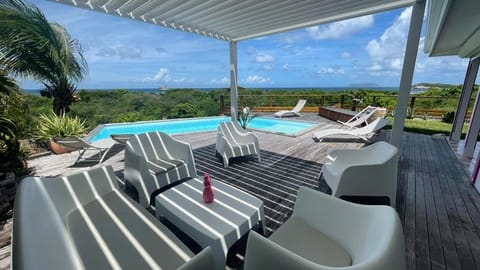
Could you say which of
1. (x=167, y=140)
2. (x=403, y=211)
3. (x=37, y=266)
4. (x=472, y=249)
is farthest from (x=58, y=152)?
(x=472, y=249)

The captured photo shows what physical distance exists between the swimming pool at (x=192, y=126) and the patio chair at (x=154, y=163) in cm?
377

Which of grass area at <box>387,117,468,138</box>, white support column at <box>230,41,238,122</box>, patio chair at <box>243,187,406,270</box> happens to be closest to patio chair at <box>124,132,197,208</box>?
patio chair at <box>243,187,406,270</box>

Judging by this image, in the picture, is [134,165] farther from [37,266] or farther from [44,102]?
[44,102]

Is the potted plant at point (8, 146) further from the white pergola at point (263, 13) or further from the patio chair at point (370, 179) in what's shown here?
the patio chair at point (370, 179)

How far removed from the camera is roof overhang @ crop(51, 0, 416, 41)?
3.29m

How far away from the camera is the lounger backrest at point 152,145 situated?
2.97m

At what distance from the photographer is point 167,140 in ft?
10.6

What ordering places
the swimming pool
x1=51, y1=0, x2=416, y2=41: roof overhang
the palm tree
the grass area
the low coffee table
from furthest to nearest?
the swimming pool < the grass area < x1=51, y1=0, x2=416, y2=41: roof overhang < the palm tree < the low coffee table

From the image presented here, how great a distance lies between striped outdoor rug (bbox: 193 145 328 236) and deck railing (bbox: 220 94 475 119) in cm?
584

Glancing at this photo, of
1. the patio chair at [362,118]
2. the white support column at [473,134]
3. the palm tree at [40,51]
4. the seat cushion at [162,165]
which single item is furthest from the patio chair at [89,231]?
the patio chair at [362,118]

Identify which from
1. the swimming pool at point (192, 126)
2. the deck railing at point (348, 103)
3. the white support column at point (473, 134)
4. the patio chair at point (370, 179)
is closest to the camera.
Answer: the patio chair at point (370, 179)

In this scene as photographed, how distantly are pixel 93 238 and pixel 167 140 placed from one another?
194 cm

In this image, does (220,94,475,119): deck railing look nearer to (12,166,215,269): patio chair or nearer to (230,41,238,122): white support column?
(230,41,238,122): white support column

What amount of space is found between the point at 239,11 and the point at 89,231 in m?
3.82
